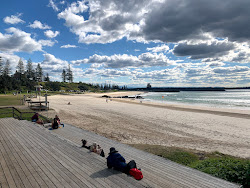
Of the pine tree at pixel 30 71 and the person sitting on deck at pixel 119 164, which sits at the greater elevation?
A: the pine tree at pixel 30 71

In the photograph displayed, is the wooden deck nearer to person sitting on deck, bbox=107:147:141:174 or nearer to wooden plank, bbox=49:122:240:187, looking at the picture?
wooden plank, bbox=49:122:240:187

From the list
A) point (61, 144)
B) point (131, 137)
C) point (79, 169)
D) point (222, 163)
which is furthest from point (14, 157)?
point (222, 163)

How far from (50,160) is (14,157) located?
5.21 feet

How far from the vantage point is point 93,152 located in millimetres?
7199

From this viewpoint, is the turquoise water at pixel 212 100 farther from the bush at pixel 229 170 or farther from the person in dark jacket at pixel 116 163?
the person in dark jacket at pixel 116 163

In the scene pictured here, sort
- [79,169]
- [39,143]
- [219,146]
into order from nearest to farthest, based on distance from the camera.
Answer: [79,169] → [39,143] → [219,146]

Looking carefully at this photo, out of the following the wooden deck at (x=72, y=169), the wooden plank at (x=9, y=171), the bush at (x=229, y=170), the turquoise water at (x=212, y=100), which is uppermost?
the wooden plank at (x=9, y=171)

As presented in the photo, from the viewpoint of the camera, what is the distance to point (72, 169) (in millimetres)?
5504

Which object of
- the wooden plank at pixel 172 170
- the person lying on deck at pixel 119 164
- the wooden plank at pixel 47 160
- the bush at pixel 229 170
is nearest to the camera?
the wooden plank at pixel 47 160

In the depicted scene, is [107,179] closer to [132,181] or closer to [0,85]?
[132,181]

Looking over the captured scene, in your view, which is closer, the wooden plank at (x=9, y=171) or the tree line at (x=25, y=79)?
the wooden plank at (x=9, y=171)

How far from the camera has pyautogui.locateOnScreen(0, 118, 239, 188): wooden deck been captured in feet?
15.5

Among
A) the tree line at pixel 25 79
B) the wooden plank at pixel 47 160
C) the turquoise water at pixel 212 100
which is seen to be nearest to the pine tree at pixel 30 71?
the tree line at pixel 25 79

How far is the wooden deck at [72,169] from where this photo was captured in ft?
15.5
